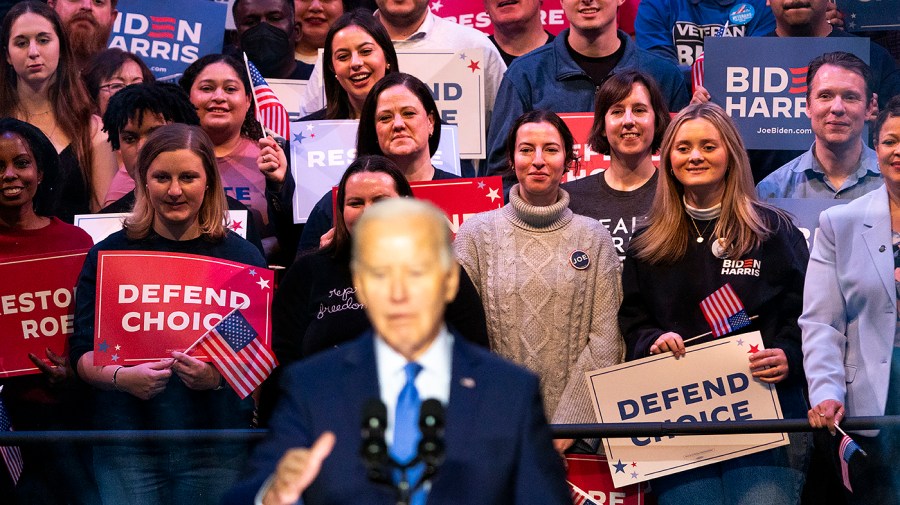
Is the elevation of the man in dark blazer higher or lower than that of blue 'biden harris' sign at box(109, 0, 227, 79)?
lower

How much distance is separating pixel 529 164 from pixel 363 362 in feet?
9.08

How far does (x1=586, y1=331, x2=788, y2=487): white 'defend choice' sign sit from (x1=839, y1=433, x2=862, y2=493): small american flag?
0.22 meters

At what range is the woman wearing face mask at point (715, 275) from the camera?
4.60 m

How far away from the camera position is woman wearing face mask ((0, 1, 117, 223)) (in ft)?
19.3

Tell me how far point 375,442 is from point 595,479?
2855mm

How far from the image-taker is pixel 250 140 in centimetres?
605

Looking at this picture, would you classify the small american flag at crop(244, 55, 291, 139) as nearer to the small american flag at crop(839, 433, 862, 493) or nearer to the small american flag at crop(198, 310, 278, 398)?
the small american flag at crop(198, 310, 278, 398)

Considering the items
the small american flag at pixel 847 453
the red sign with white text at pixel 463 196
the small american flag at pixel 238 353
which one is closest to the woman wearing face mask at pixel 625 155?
the red sign with white text at pixel 463 196

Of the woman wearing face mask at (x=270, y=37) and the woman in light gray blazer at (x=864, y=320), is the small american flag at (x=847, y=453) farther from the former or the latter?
the woman wearing face mask at (x=270, y=37)

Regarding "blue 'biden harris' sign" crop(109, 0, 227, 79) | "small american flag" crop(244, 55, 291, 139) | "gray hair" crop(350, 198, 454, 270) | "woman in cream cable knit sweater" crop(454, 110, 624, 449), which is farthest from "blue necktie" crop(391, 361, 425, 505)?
"blue 'biden harris' sign" crop(109, 0, 227, 79)

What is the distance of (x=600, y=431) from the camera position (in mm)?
4402

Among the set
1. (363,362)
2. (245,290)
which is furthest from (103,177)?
(363,362)

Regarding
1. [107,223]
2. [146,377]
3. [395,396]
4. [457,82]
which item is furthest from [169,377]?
[395,396]

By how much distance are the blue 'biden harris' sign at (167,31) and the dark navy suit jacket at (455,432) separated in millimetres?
4838
